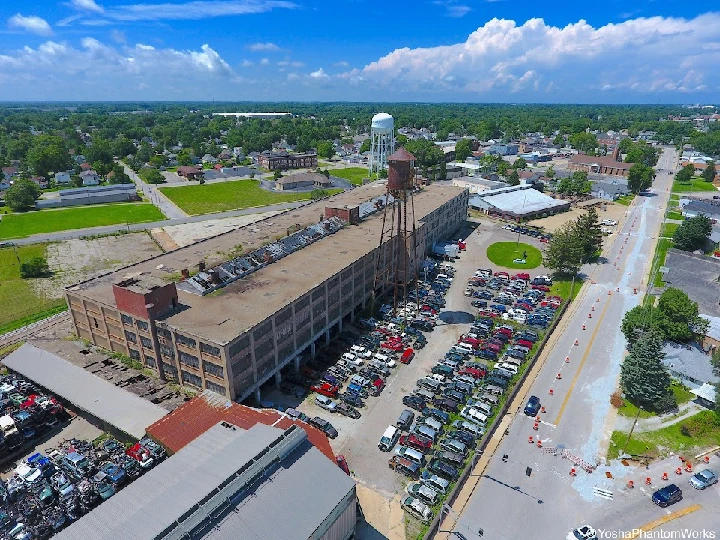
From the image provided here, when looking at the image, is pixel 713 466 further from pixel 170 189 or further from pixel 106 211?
pixel 170 189

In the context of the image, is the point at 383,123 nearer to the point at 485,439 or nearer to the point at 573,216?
the point at 573,216

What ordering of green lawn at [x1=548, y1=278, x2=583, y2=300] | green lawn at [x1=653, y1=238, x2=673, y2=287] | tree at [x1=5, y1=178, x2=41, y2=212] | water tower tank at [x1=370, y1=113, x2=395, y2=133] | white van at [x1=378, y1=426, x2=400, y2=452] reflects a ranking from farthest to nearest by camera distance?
water tower tank at [x1=370, y1=113, x2=395, y2=133] → tree at [x1=5, y1=178, x2=41, y2=212] → green lawn at [x1=653, y1=238, x2=673, y2=287] → green lawn at [x1=548, y1=278, x2=583, y2=300] → white van at [x1=378, y1=426, x2=400, y2=452]

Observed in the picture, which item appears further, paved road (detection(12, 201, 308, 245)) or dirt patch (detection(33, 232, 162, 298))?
paved road (detection(12, 201, 308, 245))

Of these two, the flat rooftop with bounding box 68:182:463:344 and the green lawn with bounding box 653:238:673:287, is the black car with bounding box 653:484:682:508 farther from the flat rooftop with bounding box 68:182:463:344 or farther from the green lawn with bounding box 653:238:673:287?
the green lawn with bounding box 653:238:673:287

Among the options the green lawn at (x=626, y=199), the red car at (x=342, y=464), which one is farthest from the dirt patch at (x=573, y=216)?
the red car at (x=342, y=464)

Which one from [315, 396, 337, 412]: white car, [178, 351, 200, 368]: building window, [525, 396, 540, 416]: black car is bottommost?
[315, 396, 337, 412]: white car

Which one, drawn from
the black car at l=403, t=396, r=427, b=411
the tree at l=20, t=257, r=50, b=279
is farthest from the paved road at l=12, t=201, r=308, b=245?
the black car at l=403, t=396, r=427, b=411

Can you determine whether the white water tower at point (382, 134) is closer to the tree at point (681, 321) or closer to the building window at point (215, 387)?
the tree at point (681, 321)

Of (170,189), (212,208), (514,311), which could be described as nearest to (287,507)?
(514,311)
